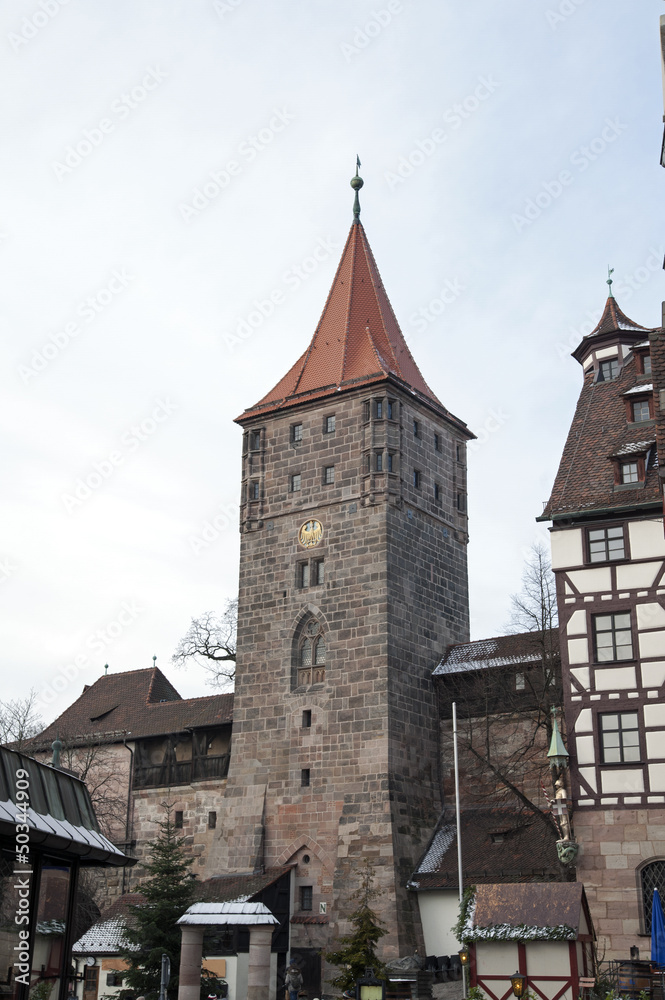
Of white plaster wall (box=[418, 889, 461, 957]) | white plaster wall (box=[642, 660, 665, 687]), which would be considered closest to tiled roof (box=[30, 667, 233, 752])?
white plaster wall (box=[418, 889, 461, 957])

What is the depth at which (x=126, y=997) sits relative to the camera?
2689 cm

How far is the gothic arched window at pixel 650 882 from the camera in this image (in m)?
25.5

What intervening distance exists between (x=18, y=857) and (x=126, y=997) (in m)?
17.0

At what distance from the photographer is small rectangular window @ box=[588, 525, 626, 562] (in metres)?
28.5

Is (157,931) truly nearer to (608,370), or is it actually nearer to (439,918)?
(439,918)

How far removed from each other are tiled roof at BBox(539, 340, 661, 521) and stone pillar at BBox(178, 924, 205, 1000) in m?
13.2

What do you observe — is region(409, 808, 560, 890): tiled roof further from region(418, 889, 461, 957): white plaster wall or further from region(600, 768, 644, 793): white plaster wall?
region(600, 768, 644, 793): white plaster wall

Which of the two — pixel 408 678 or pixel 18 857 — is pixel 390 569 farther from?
pixel 18 857

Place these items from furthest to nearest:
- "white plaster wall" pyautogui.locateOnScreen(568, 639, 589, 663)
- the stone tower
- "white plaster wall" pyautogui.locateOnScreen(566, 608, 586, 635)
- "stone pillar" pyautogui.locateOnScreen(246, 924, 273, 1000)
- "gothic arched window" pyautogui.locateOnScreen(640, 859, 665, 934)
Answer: the stone tower → "white plaster wall" pyautogui.locateOnScreen(566, 608, 586, 635) → "white plaster wall" pyautogui.locateOnScreen(568, 639, 589, 663) → "gothic arched window" pyautogui.locateOnScreen(640, 859, 665, 934) → "stone pillar" pyautogui.locateOnScreen(246, 924, 273, 1000)

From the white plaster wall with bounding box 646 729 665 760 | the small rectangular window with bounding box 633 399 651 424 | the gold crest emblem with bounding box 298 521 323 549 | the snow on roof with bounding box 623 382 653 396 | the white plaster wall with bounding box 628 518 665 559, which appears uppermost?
the snow on roof with bounding box 623 382 653 396

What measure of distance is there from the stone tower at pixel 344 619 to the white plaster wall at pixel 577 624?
24.8 feet

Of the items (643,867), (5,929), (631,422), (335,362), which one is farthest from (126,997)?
(335,362)

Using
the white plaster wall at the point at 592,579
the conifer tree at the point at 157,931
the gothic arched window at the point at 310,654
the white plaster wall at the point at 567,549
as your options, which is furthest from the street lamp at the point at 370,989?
the gothic arched window at the point at 310,654

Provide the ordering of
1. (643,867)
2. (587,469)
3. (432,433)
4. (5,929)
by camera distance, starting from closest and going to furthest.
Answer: (5,929)
(643,867)
(587,469)
(432,433)
